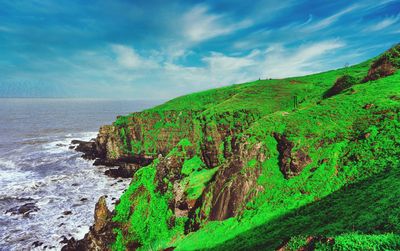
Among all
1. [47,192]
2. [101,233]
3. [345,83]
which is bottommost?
[47,192]

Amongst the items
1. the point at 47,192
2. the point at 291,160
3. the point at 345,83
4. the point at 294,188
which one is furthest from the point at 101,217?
the point at 345,83

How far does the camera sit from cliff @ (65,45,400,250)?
35.7 feet

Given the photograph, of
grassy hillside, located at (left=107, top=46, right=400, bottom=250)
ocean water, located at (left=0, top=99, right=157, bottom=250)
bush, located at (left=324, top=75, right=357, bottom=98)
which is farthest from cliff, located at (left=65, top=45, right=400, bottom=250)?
ocean water, located at (left=0, top=99, right=157, bottom=250)

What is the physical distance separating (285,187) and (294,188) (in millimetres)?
608

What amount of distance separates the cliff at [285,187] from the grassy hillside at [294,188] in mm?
66

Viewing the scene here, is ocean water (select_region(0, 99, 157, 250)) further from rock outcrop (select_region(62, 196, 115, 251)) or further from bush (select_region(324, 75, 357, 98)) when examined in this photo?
bush (select_region(324, 75, 357, 98))

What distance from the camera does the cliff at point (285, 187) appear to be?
10891mm

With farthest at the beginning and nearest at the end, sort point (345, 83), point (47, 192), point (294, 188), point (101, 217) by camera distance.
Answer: point (47, 192)
point (345, 83)
point (101, 217)
point (294, 188)

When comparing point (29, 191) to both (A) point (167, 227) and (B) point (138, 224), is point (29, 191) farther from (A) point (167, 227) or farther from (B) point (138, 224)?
(A) point (167, 227)

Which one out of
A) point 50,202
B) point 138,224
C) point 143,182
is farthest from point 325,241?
point 50,202

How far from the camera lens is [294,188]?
610 inches

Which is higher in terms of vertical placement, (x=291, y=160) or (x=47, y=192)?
(x=291, y=160)

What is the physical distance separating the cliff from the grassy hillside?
0.22 feet

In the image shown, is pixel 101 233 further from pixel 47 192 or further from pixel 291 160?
pixel 47 192
